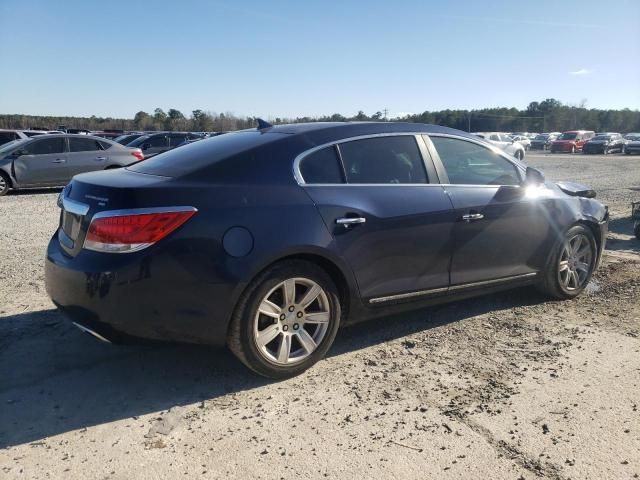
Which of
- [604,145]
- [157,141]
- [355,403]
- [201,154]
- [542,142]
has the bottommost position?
[355,403]

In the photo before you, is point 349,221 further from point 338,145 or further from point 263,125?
point 263,125

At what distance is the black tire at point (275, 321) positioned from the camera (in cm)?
327

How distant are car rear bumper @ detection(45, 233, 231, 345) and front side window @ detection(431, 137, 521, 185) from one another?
213 centimetres

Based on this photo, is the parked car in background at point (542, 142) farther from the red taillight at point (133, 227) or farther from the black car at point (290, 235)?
the red taillight at point (133, 227)

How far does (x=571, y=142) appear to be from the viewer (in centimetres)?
4619

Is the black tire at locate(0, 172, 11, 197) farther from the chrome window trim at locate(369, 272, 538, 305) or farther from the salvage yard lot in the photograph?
the chrome window trim at locate(369, 272, 538, 305)

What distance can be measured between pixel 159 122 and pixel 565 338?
206 ft

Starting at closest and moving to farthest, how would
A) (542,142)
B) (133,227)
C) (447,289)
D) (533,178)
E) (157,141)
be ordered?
(133,227) → (447,289) → (533,178) → (157,141) → (542,142)

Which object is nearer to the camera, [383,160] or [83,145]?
[383,160]

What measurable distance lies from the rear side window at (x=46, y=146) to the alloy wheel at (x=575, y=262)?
12.8 meters

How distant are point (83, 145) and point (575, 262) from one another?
502 inches

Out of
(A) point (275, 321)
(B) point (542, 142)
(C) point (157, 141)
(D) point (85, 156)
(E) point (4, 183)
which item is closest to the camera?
(A) point (275, 321)

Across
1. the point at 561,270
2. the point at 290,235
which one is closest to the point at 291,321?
the point at 290,235

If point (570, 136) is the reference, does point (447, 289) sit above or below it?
below
